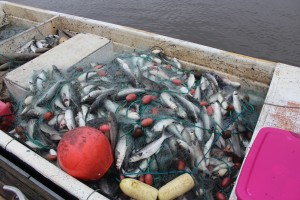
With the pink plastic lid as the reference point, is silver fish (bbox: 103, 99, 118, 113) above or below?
below

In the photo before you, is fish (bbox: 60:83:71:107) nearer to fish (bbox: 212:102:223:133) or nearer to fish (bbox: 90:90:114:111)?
fish (bbox: 90:90:114:111)

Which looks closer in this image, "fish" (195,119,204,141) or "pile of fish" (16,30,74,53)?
"fish" (195,119,204,141)

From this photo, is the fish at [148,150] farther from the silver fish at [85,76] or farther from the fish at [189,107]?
the silver fish at [85,76]

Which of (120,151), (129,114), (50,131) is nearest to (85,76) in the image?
(50,131)

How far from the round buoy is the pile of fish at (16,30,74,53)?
3407mm

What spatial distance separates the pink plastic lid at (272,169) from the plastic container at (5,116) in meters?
3.74

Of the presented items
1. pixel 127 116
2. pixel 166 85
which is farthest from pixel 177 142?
pixel 166 85

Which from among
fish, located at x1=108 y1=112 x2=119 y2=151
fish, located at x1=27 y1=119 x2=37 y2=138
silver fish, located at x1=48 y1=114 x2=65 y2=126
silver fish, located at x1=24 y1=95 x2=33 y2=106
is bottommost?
fish, located at x1=27 y1=119 x2=37 y2=138

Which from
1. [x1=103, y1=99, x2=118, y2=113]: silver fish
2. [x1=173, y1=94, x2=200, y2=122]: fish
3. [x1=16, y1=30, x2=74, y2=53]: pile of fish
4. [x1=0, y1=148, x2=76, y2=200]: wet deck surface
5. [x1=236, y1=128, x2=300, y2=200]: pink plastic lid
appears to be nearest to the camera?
[x1=236, y1=128, x2=300, y2=200]: pink plastic lid

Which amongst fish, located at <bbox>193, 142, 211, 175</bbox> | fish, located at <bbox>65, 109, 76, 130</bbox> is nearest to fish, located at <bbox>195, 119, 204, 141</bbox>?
fish, located at <bbox>193, 142, 211, 175</bbox>

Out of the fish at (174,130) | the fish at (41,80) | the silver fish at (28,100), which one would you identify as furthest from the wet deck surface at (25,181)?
the fish at (174,130)

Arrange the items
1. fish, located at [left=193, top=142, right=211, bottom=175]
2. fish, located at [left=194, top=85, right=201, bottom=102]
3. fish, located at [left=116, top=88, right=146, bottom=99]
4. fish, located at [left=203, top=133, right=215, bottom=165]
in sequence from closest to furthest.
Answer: fish, located at [left=193, top=142, right=211, bottom=175] < fish, located at [left=203, top=133, right=215, bottom=165] < fish, located at [left=116, top=88, right=146, bottom=99] < fish, located at [left=194, top=85, right=201, bottom=102]

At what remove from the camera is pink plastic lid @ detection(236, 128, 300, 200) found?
89.0 inches

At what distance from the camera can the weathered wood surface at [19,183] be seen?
3.39 m
